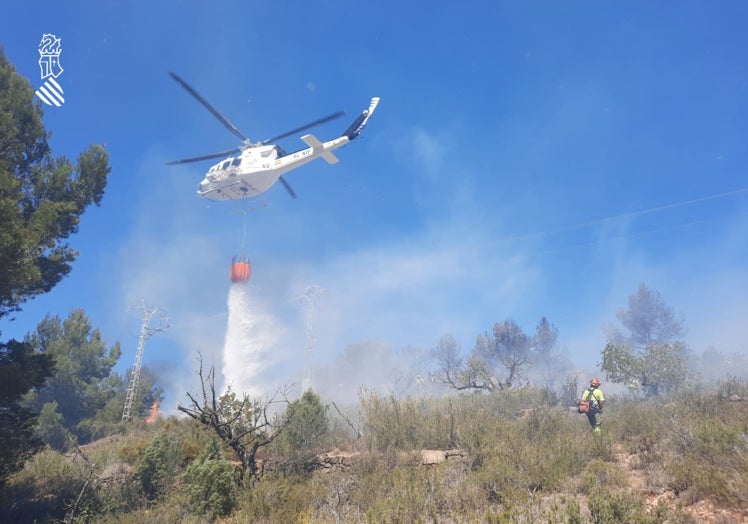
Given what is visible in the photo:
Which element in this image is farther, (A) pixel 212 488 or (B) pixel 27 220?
(B) pixel 27 220

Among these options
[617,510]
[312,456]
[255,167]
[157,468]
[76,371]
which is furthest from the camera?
[255,167]

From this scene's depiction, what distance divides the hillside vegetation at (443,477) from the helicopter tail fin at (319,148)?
26816 mm

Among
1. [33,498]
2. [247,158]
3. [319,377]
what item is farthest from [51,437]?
[319,377]

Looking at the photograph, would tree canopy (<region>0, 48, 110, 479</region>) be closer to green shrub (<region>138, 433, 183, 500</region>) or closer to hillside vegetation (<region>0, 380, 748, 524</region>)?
hillside vegetation (<region>0, 380, 748, 524</region>)

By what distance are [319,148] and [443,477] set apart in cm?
3113

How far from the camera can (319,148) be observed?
34.5 meters

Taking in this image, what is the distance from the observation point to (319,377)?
71.1 metres

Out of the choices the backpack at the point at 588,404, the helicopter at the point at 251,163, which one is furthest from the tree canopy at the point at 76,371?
the backpack at the point at 588,404

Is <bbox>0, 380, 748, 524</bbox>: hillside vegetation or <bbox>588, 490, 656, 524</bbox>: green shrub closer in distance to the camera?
<bbox>588, 490, 656, 524</bbox>: green shrub

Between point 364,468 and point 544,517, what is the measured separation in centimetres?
414

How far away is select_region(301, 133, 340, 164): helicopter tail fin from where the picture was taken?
33.6 metres

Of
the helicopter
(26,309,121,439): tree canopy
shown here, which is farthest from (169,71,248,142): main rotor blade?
(26,309,121,439): tree canopy

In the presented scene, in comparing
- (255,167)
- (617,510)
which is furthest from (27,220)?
(255,167)

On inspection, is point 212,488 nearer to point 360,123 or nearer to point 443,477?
point 443,477
